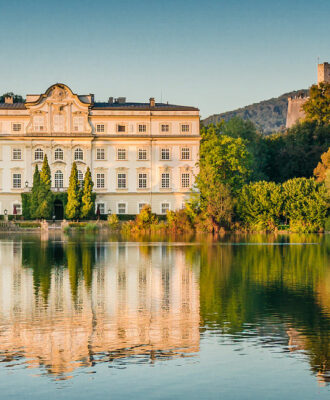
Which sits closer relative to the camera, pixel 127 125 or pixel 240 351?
pixel 240 351

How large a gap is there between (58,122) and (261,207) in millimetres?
23692

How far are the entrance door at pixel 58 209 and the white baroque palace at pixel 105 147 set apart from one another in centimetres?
119

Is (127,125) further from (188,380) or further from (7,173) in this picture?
(188,380)

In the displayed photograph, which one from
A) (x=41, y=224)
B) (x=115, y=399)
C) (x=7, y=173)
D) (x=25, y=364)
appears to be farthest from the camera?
(x=7, y=173)

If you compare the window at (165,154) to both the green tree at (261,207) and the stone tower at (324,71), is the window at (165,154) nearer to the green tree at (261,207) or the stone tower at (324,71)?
the green tree at (261,207)

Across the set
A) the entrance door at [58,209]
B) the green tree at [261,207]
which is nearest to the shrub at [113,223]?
the entrance door at [58,209]

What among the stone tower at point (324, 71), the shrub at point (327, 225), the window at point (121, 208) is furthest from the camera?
the stone tower at point (324, 71)

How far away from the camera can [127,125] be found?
233 ft

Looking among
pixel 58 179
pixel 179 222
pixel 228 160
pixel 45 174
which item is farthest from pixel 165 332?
pixel 58 179

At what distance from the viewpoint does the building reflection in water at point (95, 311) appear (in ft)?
39.6

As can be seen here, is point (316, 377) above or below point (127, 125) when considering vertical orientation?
below

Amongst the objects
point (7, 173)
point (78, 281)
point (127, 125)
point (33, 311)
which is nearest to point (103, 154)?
point (127, 125)

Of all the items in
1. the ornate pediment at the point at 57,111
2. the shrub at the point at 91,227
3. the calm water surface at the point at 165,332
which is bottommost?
the calm water surface at the point at 165,332

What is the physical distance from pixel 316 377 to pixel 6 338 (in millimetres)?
5443
